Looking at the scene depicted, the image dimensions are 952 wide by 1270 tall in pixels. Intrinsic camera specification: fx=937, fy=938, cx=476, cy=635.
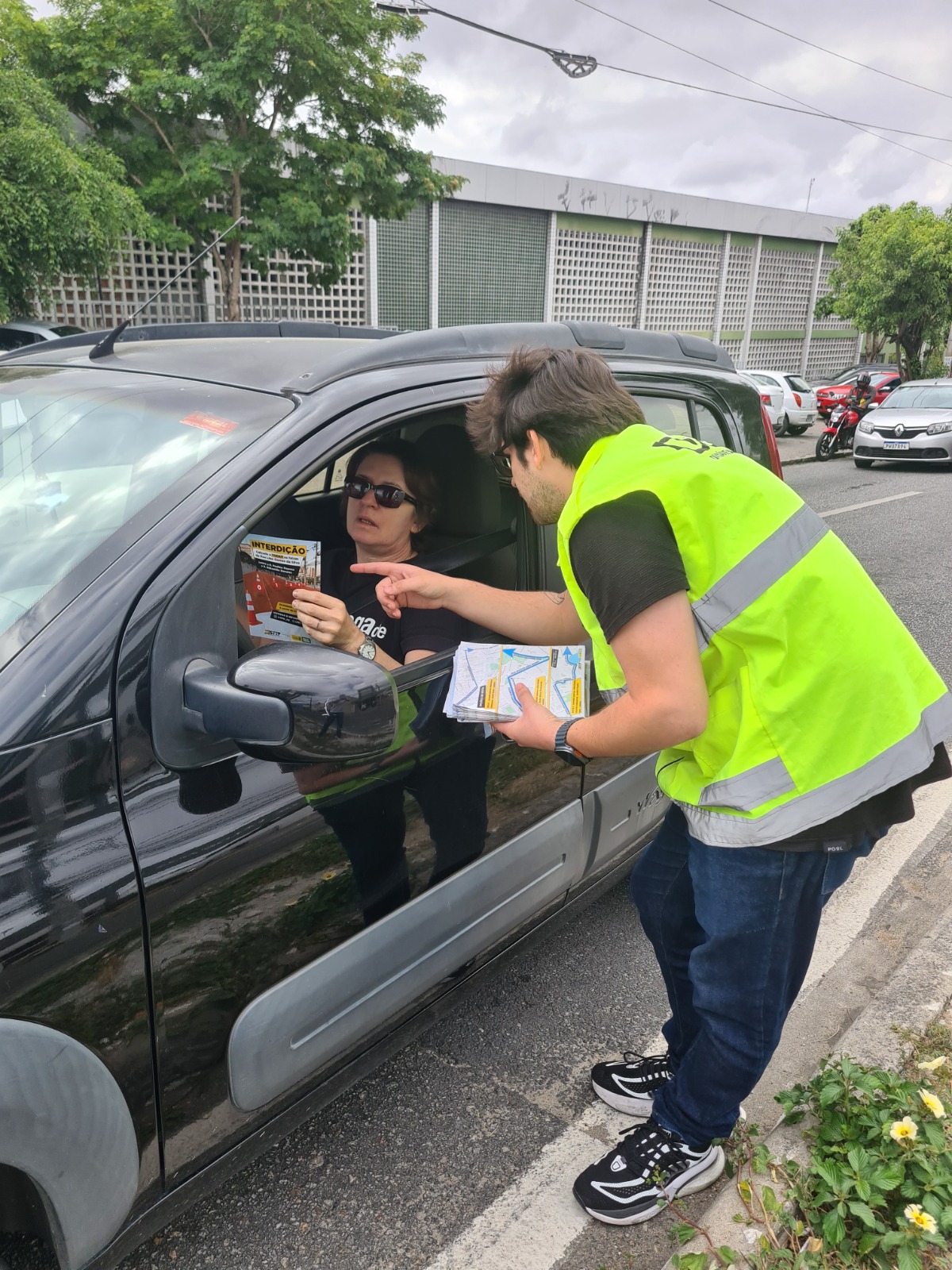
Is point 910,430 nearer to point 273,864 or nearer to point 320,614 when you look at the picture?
point 320,614

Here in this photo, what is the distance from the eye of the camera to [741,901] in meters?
1.77

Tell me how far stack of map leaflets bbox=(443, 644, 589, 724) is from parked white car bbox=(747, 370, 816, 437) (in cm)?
1780

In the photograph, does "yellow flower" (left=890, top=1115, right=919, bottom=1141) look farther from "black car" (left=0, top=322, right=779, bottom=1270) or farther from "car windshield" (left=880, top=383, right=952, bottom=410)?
"car windshield" (left=880, top=383, right=952, bottom=410)

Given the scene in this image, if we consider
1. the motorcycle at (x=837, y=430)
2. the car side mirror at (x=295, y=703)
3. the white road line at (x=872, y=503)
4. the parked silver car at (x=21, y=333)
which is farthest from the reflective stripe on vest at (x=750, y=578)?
the motorcycle at (x=837, y=430)

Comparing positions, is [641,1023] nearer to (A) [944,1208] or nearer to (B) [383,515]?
(A) [944,1208]

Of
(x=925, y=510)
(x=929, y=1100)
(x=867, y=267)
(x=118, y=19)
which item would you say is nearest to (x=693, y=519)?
(x=929, y=1100)

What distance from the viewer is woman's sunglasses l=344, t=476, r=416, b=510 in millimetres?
2414

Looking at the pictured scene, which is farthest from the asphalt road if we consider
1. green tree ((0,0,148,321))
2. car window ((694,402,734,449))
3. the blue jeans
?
green tree ((0,0,148,321))

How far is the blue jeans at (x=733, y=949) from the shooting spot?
176cm

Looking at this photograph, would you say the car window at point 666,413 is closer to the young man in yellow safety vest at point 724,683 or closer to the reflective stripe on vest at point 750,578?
the young man in yellow safety vest at point 724,683

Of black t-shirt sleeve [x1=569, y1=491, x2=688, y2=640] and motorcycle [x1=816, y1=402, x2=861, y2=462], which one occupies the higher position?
black t-shirt sleeve [x1=569, y1=491, x2=688, y2=640]

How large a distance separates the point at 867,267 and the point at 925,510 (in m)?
15.7

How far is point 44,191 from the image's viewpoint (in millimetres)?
8859

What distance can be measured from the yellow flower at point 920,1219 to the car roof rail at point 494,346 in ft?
6.10
